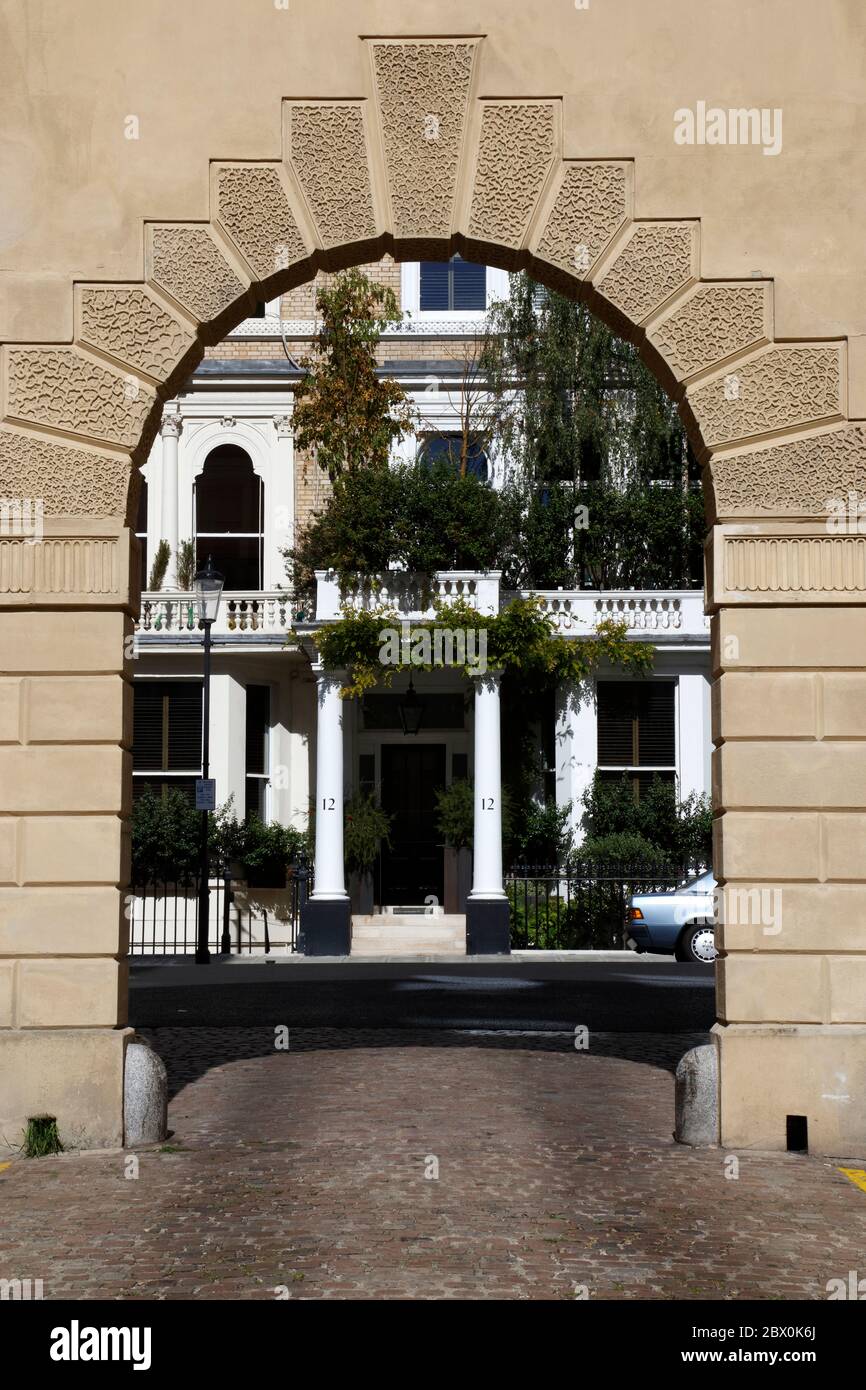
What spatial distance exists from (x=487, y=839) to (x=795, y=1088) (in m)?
17.5

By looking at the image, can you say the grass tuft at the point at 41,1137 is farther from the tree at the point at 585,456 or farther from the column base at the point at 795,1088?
the tree at the point at 585,456

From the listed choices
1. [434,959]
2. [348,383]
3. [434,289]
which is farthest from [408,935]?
[434,289]

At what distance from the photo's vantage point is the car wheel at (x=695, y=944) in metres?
24.6

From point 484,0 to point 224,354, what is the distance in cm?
2315

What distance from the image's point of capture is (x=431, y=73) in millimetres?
9422

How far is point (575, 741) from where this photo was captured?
28750 millimetres

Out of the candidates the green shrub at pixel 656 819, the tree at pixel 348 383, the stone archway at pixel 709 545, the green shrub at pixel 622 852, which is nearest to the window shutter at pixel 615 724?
the green shrub at pixel 656 819

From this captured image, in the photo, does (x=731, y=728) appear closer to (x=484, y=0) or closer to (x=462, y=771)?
(x=484, y=0)

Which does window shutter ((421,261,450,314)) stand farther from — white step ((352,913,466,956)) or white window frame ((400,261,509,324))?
white step ((352,913,466,956))

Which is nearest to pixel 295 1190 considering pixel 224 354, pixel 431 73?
pixel 431 73

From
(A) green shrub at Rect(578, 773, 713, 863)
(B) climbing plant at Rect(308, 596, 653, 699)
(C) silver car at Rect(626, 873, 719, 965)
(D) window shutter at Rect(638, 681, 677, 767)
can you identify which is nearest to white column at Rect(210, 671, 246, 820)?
(B) climbing plant at Rect(308, 596, 653, 699)

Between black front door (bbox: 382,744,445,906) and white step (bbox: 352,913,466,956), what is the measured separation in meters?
0.97

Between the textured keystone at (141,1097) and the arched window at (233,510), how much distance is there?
23.2m

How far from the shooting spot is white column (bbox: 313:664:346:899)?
26.5 meters
